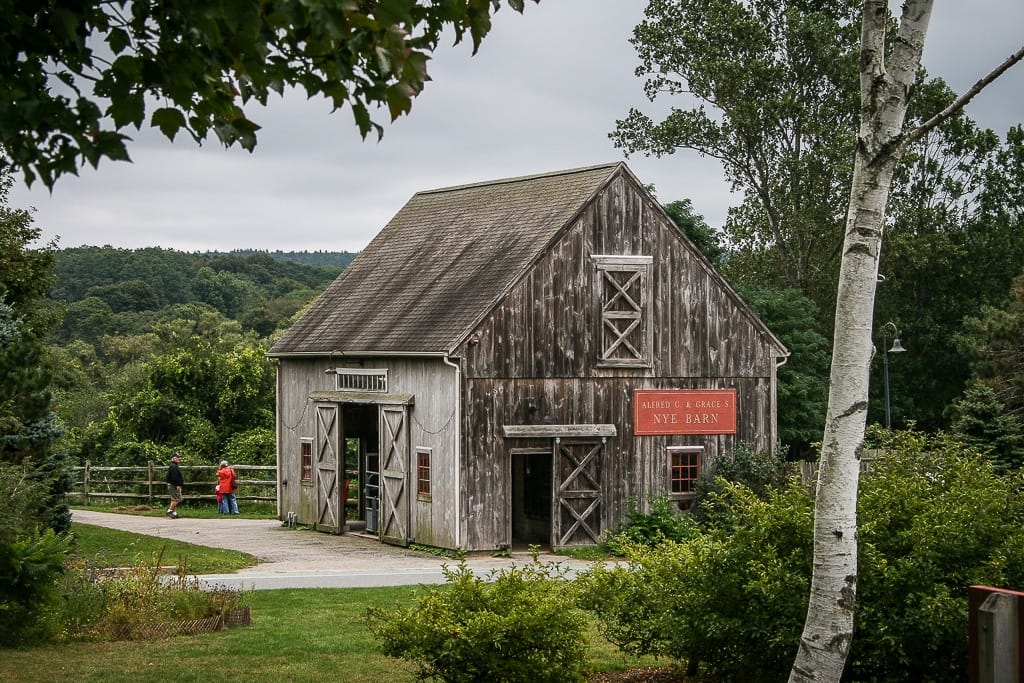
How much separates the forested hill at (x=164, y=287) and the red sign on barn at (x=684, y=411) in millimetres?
55677

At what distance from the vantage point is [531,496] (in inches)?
1186

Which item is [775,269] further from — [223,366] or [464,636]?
[464,636]

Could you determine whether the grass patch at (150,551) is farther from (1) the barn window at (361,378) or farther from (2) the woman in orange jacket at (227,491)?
(2) the woman in orange jacket at (227,491)

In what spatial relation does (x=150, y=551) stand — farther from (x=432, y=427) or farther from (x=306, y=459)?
(x=306, y=459)

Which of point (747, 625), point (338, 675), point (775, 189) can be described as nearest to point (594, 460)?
point (338, 675)

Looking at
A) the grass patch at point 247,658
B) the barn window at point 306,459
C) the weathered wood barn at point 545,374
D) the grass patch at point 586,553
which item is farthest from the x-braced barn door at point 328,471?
the grass patch at point 247,658

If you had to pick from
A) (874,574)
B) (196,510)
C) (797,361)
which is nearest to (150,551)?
(196,510)

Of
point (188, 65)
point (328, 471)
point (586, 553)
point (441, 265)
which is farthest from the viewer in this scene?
point (328, 471)

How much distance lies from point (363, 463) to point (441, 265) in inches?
223

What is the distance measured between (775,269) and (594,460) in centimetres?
2682

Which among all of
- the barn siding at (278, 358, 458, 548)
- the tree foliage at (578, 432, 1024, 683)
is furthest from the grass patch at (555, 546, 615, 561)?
the tree foliage at (578, 432, 1024, 683)

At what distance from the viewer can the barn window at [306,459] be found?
3133cm

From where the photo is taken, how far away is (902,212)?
5262 centimetres

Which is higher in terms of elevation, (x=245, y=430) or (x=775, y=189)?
(x=775, y=189)
